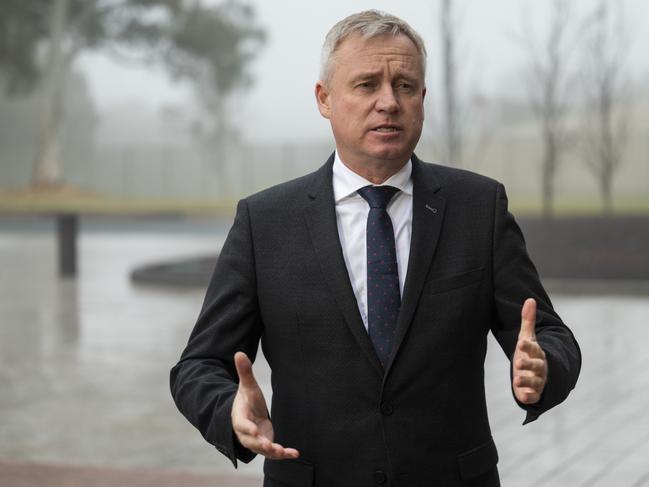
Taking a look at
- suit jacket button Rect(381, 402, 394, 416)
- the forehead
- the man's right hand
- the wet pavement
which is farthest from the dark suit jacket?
the wet pavement

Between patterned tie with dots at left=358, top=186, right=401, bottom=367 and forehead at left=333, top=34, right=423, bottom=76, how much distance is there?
10.8 inches

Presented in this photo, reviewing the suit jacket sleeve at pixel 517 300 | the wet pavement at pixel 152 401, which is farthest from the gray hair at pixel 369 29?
the wet pavement at pixel 152 401

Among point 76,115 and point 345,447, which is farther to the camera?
point 76,115

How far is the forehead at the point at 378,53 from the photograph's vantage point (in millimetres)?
2740

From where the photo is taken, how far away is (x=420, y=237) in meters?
2.80

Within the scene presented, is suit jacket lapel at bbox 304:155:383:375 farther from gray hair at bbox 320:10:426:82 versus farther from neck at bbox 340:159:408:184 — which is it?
gray hair at bbox 320:10:426:82

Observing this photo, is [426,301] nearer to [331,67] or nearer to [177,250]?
[331,67]

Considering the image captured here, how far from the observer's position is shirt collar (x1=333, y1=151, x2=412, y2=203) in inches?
112

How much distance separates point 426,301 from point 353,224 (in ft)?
0.86

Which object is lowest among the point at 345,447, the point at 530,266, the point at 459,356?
the point at 345,447

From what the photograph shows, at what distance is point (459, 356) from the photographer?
278cm

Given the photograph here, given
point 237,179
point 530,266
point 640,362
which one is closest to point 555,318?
point 530,266

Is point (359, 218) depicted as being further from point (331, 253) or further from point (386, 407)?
point (386, 407)

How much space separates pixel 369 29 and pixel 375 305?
60cm
